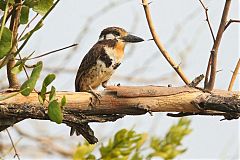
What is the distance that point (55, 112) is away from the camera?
1141 mm

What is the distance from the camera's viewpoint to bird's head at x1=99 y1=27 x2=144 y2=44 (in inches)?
92.1

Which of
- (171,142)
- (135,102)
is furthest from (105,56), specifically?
(135,102)

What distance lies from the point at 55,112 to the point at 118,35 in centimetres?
127

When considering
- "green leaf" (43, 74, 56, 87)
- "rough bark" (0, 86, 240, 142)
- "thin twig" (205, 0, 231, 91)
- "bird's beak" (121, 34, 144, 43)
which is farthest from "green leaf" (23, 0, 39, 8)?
"bird's beak" (121, 34, 144, 43)

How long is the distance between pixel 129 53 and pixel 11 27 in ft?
5.28

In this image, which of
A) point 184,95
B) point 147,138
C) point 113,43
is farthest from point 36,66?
point 113,43

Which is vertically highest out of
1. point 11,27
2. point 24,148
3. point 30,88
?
point 11,27

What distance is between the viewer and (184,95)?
4.71 ft

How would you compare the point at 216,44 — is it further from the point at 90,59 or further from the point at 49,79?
the point at 90,59

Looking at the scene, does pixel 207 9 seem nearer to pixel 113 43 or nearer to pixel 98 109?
pixel 98 109

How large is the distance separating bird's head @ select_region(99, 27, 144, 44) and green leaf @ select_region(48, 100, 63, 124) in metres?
1.16

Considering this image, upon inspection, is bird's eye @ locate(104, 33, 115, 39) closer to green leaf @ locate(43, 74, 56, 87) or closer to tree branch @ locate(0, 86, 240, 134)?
tree branch @ locate(0, 86, 240, 134)

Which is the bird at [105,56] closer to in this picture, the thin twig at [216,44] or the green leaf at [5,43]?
the thin twig at [216,44]

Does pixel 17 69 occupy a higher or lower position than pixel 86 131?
higher
